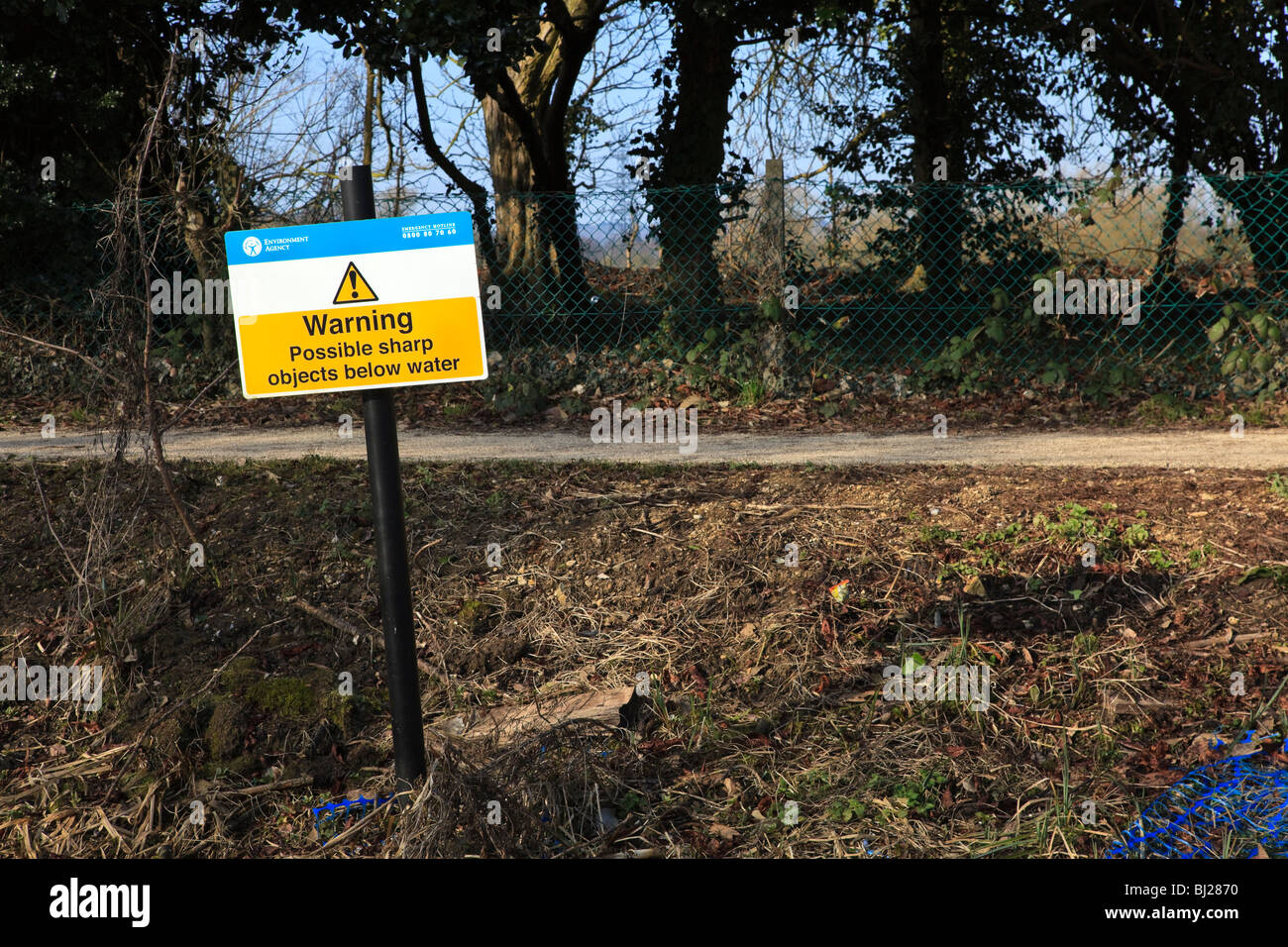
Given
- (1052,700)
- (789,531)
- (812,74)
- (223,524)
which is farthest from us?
(812,74)

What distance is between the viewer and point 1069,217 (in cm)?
762

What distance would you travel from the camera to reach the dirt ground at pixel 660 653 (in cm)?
329

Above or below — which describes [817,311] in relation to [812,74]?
below

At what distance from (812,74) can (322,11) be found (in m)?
5.65

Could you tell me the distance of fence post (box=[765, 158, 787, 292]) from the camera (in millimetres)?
7512

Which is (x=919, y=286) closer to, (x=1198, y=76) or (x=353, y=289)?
(x=1198, y=76)

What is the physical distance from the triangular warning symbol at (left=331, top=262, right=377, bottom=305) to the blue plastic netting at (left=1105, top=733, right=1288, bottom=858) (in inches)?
102

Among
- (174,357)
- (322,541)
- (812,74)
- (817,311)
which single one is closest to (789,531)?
(322,541)

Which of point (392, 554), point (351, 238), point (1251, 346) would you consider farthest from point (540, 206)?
point (392, 554)

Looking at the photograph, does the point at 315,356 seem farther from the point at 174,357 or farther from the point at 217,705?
the point at 174,357

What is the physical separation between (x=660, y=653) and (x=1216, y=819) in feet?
6.35

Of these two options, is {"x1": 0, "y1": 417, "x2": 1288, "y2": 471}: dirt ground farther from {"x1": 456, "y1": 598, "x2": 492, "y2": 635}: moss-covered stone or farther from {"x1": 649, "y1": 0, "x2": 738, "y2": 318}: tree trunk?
{"x1": 649, "y1": 0, "x2": 738, "y2": 318}: tree trunk

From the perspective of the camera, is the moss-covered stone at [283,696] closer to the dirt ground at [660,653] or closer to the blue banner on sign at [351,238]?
the dirt ground at [660,653]

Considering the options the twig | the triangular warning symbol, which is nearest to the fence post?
the twig
